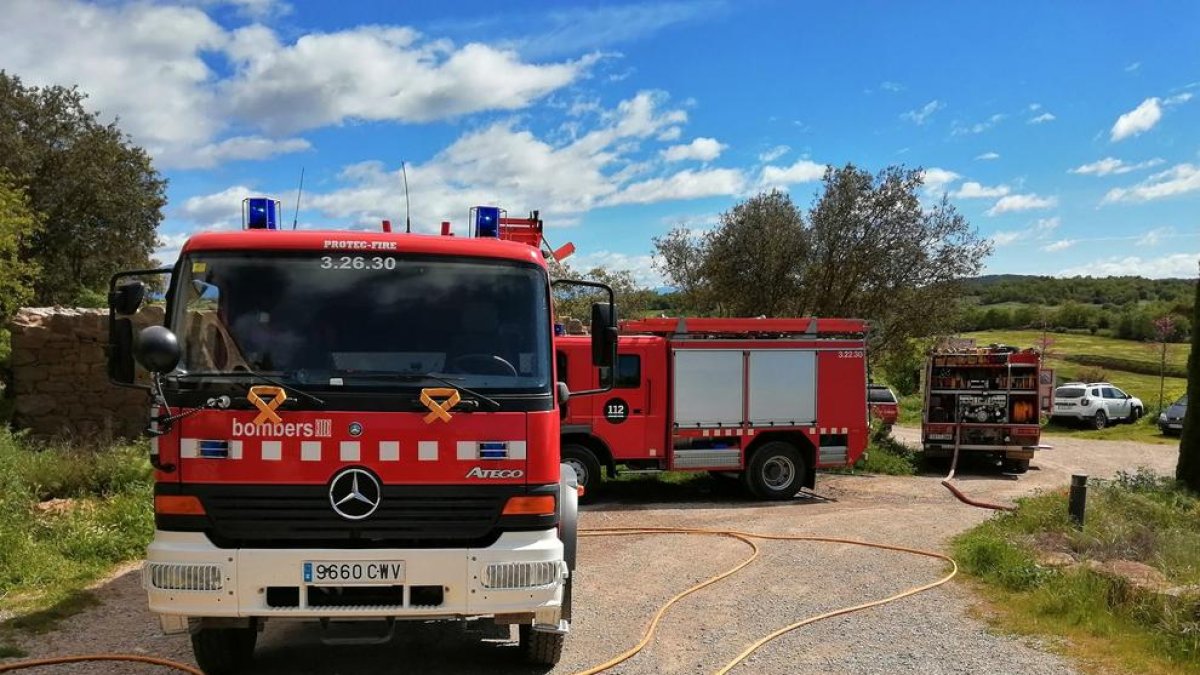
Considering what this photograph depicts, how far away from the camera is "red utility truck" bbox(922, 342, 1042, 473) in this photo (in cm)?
1927

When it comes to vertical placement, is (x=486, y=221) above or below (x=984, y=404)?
above

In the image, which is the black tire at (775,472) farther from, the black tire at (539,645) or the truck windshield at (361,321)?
the truck windshield at (361,321)

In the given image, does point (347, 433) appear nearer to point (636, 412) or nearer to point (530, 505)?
point (530, 505)

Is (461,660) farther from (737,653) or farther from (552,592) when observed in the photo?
(737,653)

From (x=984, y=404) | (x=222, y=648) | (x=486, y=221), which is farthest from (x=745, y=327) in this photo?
(x=222, y=648)

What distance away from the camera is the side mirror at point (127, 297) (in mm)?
4680

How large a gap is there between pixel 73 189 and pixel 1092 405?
37.6 metres

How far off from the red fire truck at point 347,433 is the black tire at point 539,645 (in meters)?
0.56

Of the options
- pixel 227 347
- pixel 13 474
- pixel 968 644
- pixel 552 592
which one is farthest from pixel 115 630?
pixel 968 644

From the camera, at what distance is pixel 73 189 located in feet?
97.5

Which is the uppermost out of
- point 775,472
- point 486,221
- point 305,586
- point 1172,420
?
point 486,221

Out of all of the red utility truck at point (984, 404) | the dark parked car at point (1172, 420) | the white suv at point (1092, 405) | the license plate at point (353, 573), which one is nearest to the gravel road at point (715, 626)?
the license plate at point (353, 573)

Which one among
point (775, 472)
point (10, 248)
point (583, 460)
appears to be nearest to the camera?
point (583, 460)

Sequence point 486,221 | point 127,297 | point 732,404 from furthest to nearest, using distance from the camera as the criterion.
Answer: point 732,404 < point 486,221 < point 127,297
